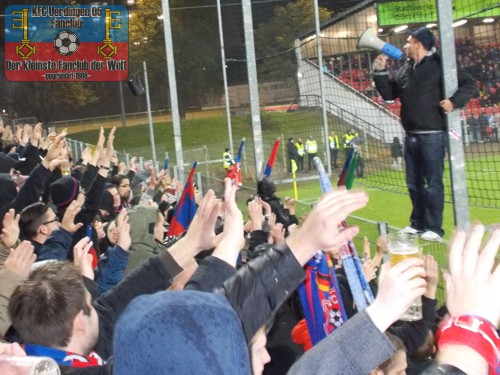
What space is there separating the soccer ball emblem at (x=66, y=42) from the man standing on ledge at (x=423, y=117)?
26950 mm

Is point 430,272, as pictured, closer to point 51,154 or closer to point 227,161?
point 51,154

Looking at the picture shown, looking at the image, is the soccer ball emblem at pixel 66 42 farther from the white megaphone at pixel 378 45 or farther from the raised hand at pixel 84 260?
the raised hand at pixel 84 260

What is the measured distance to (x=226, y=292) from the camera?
1.78 m

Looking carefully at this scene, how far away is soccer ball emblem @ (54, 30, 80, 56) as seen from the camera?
98.1 ft

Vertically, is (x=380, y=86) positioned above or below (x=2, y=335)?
above

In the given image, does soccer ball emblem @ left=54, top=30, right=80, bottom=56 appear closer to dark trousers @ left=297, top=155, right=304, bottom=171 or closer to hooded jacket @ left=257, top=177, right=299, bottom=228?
dark trousers @ left=297, top=155, right=304, bottom=171

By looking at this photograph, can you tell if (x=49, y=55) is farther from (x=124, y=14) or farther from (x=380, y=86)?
(x=380, y=86)

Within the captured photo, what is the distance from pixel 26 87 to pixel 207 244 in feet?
117

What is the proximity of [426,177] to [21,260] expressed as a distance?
2.39 metres

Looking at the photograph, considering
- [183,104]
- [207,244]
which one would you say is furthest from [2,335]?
[183,104]

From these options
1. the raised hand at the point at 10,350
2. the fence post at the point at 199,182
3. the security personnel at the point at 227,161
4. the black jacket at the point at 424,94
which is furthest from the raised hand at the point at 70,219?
the fence post at the point at 199,182

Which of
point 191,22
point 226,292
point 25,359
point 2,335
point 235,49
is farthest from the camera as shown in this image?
point 191,22

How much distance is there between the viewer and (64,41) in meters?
30.3

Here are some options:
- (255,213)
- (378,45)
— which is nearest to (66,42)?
(378,45)
